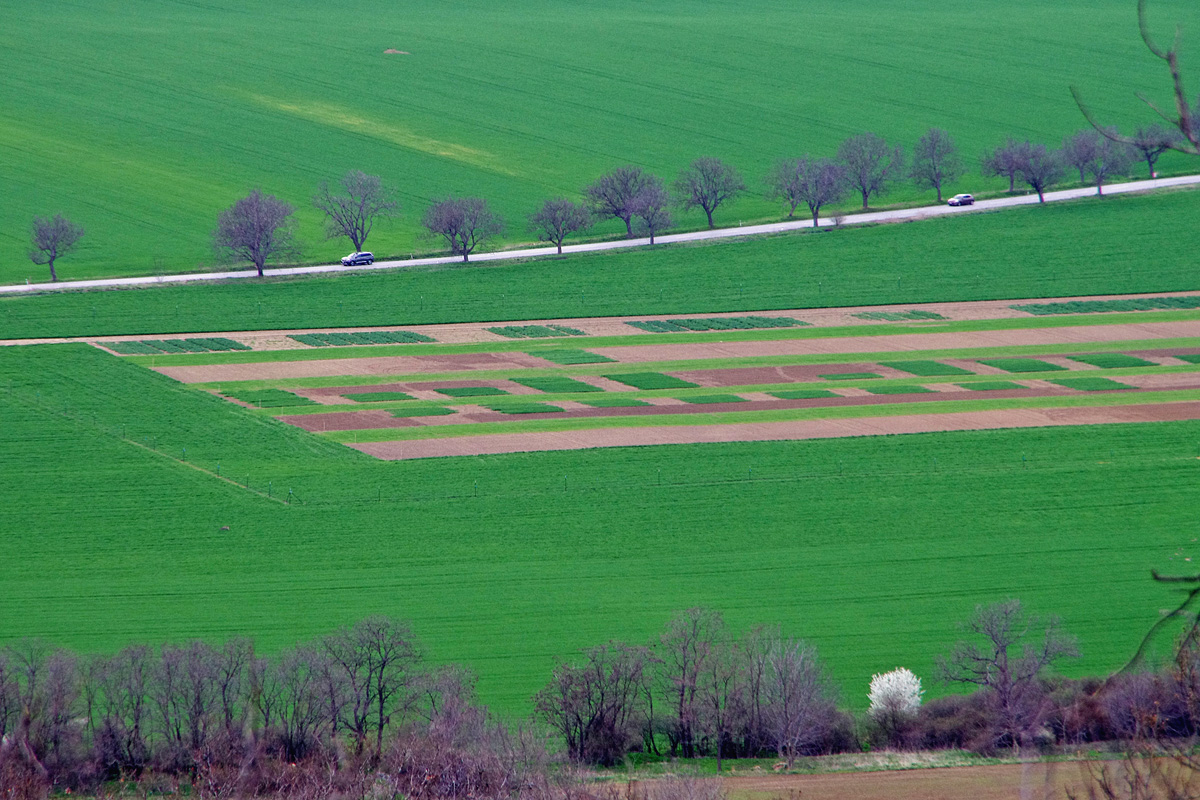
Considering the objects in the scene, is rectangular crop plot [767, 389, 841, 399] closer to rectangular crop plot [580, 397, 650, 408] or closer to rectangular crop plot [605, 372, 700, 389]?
rectangular crop plot [605, 372, 700, 389]

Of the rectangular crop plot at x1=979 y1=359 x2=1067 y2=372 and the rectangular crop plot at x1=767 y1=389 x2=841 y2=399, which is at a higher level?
the rectangular crop plot at x1=979 y1=359 x2=1067 y2=372

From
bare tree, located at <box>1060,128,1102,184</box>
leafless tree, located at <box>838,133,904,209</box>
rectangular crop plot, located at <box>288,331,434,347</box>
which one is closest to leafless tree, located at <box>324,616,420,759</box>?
rectangular crop plot, located at <box>288,331,434,347</box>

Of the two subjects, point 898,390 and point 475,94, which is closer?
point 898,390

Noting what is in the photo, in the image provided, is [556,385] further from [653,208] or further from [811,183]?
[811,183]

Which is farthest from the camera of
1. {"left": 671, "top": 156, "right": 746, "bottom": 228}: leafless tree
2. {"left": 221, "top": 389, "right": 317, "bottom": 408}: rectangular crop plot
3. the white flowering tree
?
{"left": 671, "top": 156, "right": 746, "bottom": 228}: leafless tree

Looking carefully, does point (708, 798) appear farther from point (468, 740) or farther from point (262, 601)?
point (262, 601)

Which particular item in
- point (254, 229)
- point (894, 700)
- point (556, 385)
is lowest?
point (894, 700)

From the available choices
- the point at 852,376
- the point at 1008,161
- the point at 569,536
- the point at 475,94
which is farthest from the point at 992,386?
the point at 475,94
